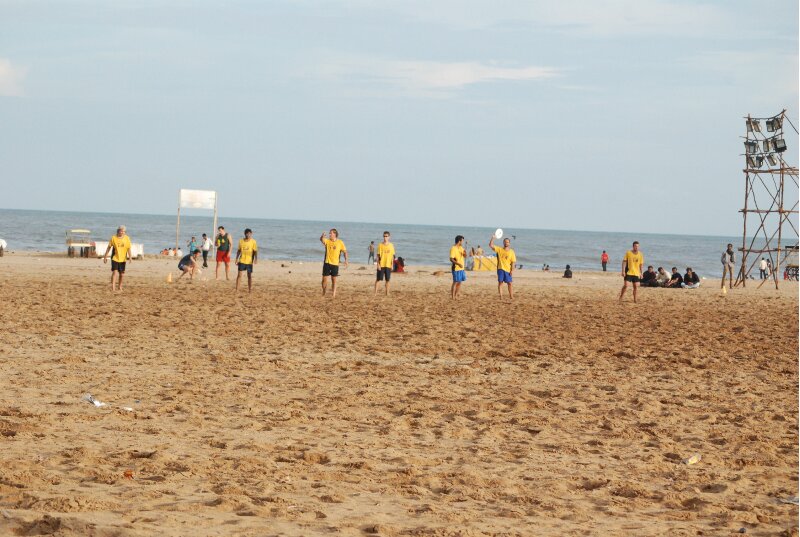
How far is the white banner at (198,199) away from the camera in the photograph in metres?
35.1

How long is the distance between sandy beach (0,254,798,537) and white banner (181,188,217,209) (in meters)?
20.0

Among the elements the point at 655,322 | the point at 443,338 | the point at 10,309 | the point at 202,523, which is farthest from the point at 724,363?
the point at 10,309

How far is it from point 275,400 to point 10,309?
821cm

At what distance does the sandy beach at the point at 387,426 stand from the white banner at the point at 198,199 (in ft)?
65.6

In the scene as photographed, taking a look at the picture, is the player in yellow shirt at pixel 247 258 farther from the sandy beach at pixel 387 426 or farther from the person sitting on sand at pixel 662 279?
the person sitting on sand at pixel 662 279

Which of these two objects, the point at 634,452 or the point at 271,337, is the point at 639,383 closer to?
the point at 634,452

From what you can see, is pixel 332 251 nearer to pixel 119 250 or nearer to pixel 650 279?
pixel 119 250

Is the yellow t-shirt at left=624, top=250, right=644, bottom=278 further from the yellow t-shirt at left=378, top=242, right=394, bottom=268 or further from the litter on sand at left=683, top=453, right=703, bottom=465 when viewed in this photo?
the litter on sand at left=683, top=453, right=703, bottom=465

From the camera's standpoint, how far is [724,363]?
11180 millimetres

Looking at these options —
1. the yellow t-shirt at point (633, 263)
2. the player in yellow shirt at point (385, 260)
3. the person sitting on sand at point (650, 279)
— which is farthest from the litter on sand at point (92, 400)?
the person sitting on sand at point (650, 279)

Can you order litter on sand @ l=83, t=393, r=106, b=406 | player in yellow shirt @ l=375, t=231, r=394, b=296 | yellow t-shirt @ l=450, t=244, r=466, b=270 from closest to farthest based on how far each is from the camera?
Answer: litter on sand @ l=83, t=393, r=106, b=406
yellow t-shirt @ l=450, t=244, r=466, b=270
player in yellow shirt @ l=375, t=231, r=394, b=296

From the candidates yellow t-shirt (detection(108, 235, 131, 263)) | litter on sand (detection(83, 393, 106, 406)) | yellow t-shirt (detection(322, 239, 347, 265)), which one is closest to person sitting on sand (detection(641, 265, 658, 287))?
yellow t-shirt (detection(322, 239, 347, 265))

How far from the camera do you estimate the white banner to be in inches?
1382

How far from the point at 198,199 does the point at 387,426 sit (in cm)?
2928
